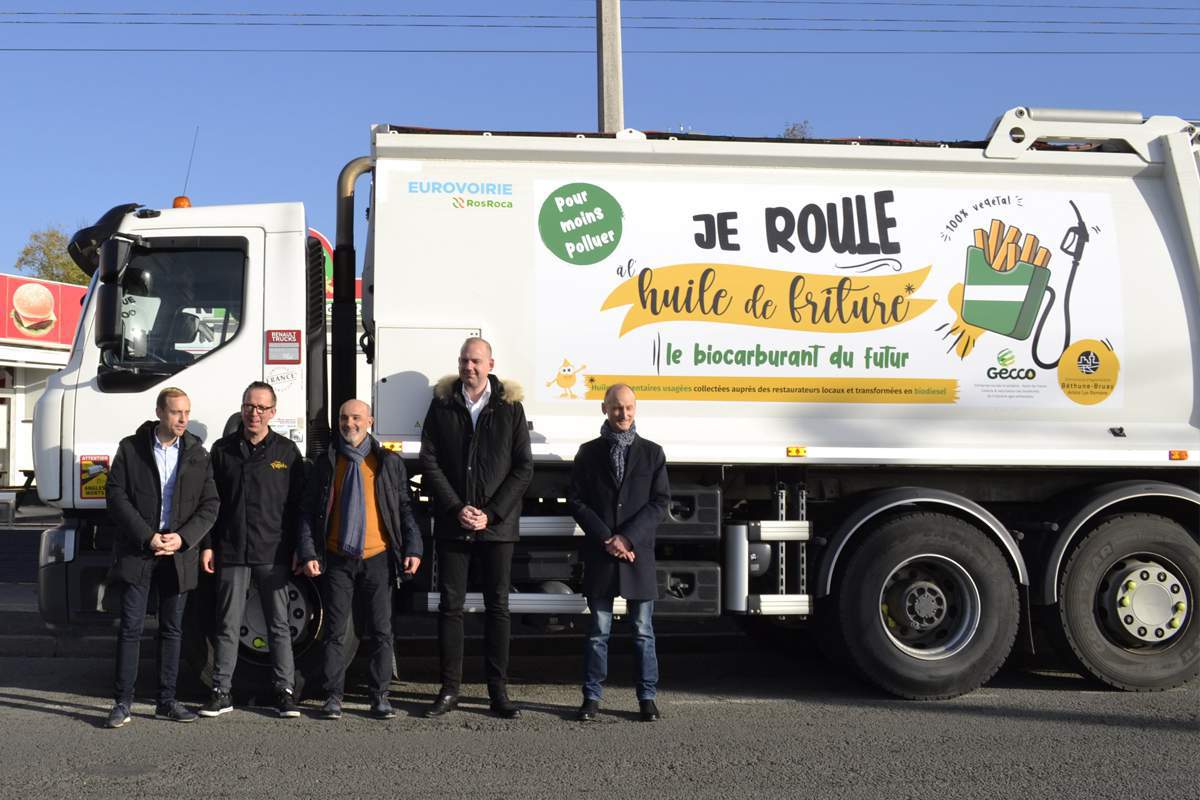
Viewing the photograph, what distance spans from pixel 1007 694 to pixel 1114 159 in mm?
3346

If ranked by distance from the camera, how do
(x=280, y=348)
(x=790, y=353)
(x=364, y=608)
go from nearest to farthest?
(x=364, y=608)
(x=280, y=348)
(x=790, y=353)

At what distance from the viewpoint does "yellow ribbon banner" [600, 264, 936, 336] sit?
6.48 metres

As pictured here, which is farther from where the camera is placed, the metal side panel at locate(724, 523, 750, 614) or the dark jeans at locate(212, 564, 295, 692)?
the metal side panel at locate(724, 523, 750, 614)

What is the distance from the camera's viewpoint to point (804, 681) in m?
7.14

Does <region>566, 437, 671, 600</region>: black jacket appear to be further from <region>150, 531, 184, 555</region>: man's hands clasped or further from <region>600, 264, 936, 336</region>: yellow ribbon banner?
<region>150, 531, 184, 555</region>: man's hands clasped

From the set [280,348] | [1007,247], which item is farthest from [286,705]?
[1007,247]

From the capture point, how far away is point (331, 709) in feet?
19.6

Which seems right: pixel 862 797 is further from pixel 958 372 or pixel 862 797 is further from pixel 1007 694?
pixel 958 372

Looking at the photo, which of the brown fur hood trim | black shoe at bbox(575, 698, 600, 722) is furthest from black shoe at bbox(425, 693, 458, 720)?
the brown fur hood trim

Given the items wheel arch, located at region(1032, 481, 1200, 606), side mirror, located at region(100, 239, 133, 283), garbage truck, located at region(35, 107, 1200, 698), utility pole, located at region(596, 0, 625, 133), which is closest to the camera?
side mirror, located at region(100, 239, 133, 283)

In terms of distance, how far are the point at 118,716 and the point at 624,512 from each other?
2.88 meters

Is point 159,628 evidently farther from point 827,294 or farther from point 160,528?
point 827,294

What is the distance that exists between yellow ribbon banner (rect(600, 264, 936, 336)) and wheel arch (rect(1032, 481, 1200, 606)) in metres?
1.52

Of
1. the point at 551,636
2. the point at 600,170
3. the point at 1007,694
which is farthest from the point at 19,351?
the point at 1007,694
